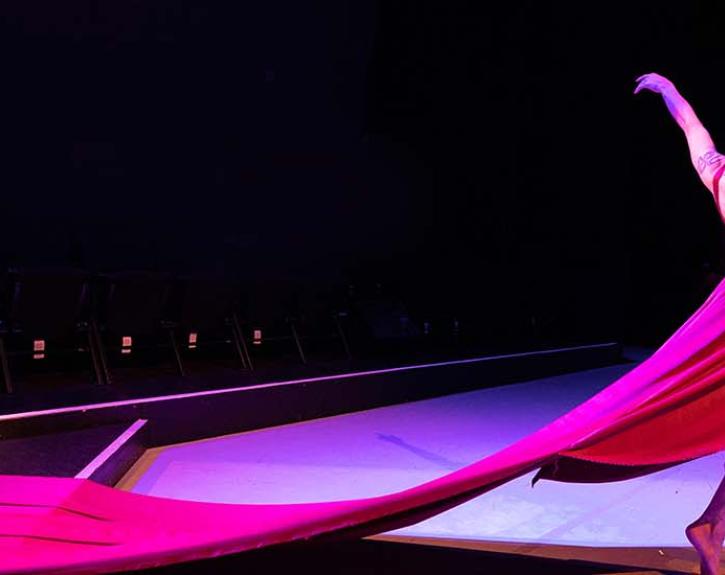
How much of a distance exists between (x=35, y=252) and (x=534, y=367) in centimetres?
416

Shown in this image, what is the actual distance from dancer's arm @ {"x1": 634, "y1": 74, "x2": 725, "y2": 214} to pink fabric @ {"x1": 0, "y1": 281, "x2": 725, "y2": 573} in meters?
0.30

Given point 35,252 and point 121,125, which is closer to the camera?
point 35,252

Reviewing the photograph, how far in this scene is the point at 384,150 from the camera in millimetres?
6949

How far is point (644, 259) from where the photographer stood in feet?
29.5

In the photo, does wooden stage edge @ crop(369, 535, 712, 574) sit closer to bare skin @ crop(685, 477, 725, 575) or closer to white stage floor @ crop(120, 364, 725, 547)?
white stage floor @ crop(120, 364, 725, 547)

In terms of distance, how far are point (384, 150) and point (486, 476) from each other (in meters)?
5.73

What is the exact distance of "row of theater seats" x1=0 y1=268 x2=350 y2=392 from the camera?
12.5 ft

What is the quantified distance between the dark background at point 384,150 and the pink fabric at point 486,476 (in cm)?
351

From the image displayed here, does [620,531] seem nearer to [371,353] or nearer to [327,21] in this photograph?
[371,353]

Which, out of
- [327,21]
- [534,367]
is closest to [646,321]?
[534,367]

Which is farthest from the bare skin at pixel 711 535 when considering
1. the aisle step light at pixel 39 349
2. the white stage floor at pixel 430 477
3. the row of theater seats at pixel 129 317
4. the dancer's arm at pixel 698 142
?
the aisle step light at pixel 39 349

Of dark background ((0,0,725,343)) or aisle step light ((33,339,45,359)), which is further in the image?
dark background ((0,0,725,343))

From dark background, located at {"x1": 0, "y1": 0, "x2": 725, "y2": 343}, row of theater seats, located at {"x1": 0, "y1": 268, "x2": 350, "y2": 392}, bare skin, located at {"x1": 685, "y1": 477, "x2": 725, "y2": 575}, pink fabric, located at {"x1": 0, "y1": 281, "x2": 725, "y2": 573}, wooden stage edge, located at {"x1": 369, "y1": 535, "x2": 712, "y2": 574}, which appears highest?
dark background, located at {"x1": 0, "y1": 0, "x2": 725, "y2": 343}

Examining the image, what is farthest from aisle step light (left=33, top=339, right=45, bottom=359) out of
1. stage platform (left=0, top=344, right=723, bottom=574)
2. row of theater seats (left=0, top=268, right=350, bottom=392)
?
stage platform (left=0, top=344, right=723, bottom=574)
